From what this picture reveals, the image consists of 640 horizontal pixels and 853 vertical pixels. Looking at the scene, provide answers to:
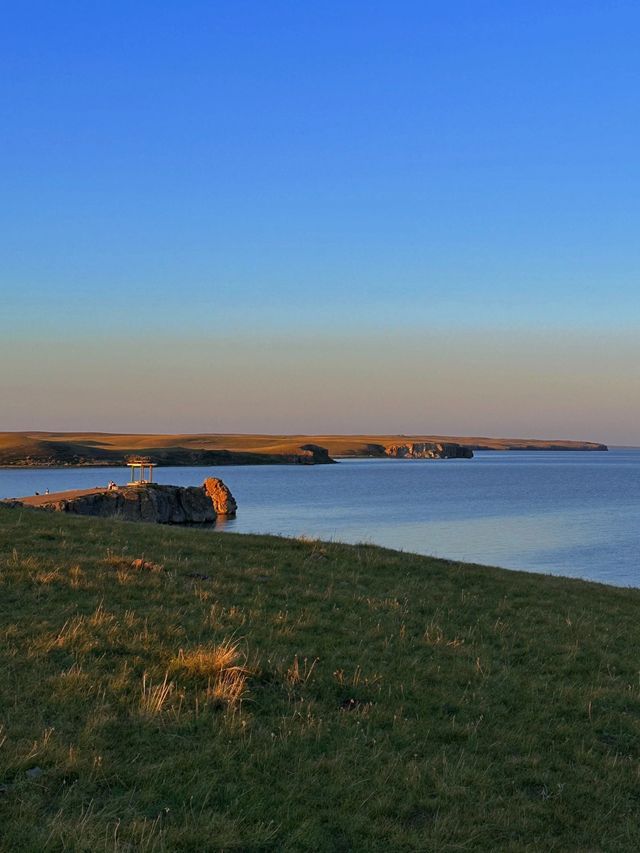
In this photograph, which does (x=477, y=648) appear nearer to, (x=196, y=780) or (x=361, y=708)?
(x=361, y=708)

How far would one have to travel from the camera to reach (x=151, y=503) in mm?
74812

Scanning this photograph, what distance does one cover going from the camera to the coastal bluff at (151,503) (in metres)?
66.2

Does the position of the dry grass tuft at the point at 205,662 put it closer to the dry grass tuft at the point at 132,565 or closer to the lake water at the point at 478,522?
the dry grass tuft at the point at 132,565

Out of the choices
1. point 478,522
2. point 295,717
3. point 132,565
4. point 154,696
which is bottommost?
point 478,522

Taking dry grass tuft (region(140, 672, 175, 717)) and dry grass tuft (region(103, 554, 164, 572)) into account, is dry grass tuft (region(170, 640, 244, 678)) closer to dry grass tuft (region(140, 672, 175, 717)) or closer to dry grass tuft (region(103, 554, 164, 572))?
dry grass tuft (region(140, 672, 175, 717))

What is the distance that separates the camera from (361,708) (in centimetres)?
949

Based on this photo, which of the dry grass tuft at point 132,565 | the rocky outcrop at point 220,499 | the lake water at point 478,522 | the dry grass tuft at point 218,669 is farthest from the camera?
the rocky outcrop at point 220,499

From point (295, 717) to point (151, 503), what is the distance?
224ft

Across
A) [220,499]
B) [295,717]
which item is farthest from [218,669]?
[220,499]

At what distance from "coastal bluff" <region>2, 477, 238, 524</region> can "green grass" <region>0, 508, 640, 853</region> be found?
52.4 m

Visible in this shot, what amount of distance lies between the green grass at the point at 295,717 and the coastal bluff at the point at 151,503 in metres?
52.4

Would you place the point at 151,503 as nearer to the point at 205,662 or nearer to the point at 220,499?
the point at 220,499

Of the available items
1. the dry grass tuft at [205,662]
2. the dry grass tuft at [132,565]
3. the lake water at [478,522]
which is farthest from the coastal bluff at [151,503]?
the dry grass tuft at [205,662]

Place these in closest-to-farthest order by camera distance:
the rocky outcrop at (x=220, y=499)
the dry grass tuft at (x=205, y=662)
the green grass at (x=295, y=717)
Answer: the green grass at (x=295, y=717) < the dry grass tuft at (x=205, y=662) < the rocky outcrop at (x=220, y=499)
